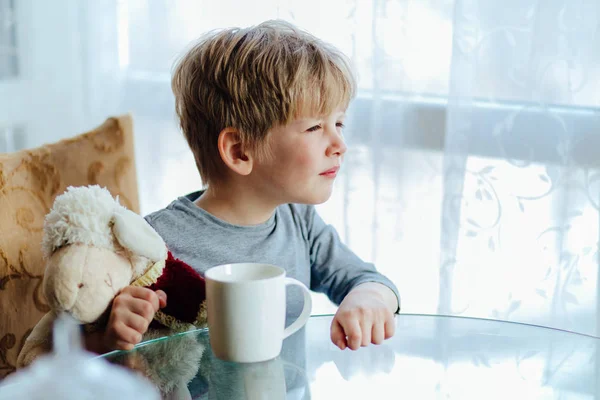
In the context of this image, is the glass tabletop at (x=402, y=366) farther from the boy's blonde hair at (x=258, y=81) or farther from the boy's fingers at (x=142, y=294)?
the boy's blonde hair at (x=258, y=81)

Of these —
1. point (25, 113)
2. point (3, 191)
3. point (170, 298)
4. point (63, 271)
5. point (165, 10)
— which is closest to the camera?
point (63, 271)

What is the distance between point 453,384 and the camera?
35.7 inches

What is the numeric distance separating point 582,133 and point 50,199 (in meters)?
1.05

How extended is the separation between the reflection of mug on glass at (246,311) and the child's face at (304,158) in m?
0.32

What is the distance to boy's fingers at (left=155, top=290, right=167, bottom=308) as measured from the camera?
3.18ft

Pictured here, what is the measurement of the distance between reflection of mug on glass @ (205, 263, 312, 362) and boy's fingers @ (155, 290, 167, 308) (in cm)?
13

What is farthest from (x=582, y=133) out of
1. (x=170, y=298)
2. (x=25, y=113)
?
(x=25, y=113)

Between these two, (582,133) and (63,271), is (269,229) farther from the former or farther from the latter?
(582,133)

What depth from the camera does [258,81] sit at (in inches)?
45.6

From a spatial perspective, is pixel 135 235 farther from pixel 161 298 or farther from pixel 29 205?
pixel 29 205

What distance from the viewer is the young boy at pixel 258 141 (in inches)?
45.7

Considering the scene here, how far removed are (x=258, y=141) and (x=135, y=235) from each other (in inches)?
13.7

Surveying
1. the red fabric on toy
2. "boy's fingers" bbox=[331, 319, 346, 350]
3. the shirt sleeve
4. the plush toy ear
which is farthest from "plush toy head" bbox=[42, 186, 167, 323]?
the shirt sleeve

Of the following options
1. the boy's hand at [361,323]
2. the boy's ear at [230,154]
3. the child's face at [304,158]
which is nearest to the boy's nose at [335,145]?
the child's face at [304,158]
